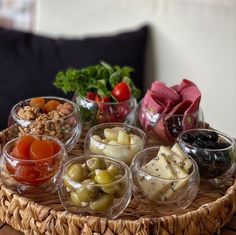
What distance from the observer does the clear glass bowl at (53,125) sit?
39.1 inches

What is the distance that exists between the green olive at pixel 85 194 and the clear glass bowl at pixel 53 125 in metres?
0.23

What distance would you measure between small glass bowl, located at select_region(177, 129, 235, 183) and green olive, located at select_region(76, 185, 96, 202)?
232 millimetres

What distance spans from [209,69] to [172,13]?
0.26m

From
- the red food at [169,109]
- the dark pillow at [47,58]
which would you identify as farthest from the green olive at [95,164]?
the dark pillow at [47,58]

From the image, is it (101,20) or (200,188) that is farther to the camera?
(101,20)

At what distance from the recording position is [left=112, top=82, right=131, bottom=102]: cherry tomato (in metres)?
1.12

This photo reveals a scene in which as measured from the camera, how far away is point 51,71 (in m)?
1.84

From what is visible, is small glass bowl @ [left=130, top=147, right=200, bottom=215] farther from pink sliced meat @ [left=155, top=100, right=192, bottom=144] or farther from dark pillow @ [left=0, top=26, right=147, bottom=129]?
dark pillow @ [left=0, top=26, right=147, bottom=129]

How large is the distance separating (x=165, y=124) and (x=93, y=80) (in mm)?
220

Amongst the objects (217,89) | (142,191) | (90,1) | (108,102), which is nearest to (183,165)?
(142,191)

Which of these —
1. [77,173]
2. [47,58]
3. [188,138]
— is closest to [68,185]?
[77,173]

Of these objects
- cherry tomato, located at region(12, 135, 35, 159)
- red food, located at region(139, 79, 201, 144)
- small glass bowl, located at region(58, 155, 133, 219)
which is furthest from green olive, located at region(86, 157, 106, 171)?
red food, located at region(139, 79, 201, 144)

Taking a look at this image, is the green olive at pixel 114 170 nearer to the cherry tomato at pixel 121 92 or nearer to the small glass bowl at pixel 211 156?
the small glass bowl at pixel 211 156

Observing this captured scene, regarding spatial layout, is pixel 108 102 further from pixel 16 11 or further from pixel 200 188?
pixel 16 11
